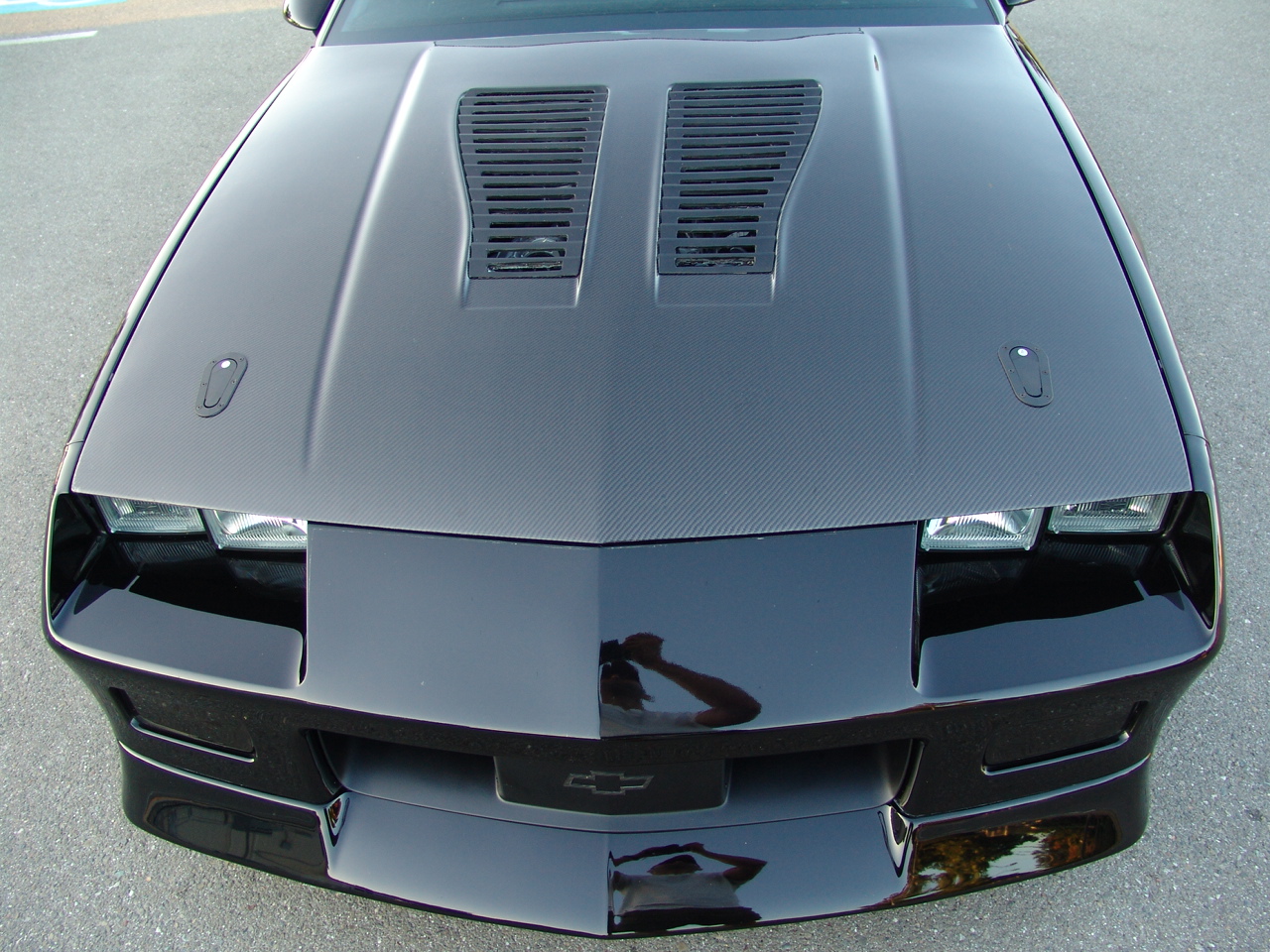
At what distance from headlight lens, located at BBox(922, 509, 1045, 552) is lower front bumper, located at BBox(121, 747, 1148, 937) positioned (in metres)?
0.38

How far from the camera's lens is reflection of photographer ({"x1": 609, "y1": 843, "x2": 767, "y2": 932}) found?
51.7 inches

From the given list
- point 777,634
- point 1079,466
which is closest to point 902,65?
point 1079,466

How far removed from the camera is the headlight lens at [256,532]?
4.53 ft

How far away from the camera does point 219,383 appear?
1448mm

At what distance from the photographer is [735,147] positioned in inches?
69.0

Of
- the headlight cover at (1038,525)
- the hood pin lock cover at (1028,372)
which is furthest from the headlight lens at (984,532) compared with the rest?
the hood pin lock cover at (1028,372)

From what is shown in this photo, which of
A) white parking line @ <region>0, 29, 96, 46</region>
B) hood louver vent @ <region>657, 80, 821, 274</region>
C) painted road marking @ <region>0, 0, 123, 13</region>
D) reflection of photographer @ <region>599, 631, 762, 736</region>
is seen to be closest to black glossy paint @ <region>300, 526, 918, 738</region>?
reflection of photographer @ <region>599, 631, 762, 736</region>

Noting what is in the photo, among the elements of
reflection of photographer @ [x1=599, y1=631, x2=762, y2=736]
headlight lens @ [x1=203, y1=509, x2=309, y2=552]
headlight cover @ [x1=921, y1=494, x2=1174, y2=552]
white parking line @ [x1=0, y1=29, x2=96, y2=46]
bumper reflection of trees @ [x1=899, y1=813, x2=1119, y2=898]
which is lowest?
bumper reflection of trees @ [x1=899, y1=813, x2=1119, y2=898]

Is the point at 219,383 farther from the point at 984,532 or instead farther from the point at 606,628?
the point at 984,532

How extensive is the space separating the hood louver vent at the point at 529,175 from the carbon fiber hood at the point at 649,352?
0.11 feet

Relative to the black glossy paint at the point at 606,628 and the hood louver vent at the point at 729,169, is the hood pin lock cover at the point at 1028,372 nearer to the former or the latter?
the black glossy paint at the point at 606,628

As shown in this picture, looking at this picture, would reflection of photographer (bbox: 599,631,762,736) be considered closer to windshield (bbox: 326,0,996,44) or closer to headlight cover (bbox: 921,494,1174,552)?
headlight cover (bbox: 921,494,1174,552)

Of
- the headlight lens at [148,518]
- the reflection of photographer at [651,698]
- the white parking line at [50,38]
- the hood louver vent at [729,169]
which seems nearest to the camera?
the reflection of photographer at [651,698]

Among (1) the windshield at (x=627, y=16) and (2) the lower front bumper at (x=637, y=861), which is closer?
(2) the lower front bumper at (x=637, y=861)
